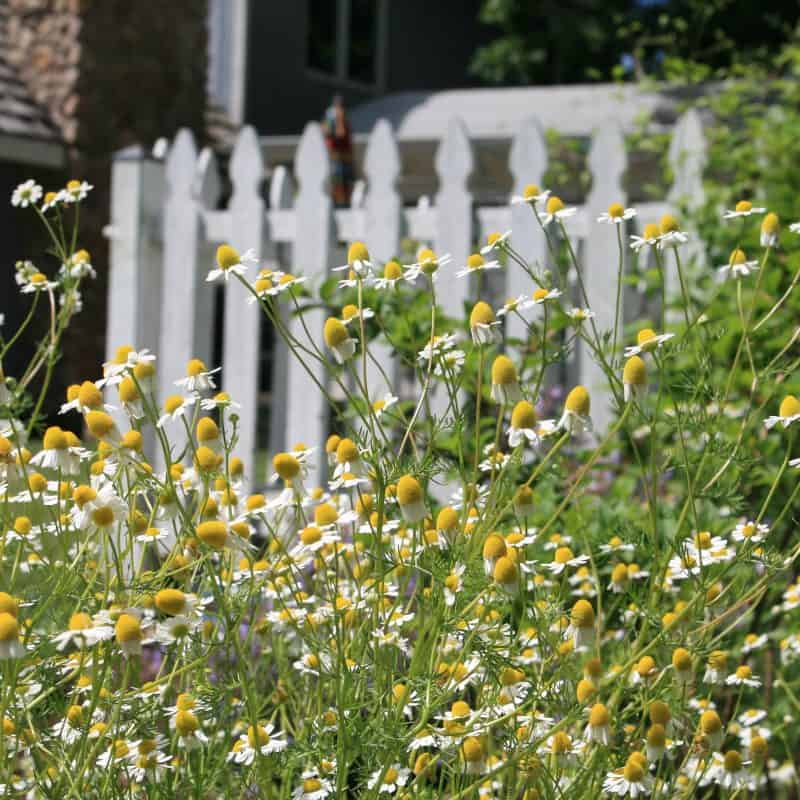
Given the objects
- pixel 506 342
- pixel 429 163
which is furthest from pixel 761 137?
pixel 429 163

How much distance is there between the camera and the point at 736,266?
5.24 feet

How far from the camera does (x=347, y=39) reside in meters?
13.3

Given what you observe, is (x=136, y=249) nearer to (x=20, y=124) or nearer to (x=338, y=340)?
(x=338, y=340)

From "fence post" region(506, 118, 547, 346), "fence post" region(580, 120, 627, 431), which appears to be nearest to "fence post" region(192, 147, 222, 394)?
"fence post" region(506, 118, 547, 346)

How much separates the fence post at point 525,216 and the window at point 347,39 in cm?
965

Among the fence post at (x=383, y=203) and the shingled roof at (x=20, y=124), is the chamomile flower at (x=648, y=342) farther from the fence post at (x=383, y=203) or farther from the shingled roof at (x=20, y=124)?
the shingled roof at (x=20, y=124)

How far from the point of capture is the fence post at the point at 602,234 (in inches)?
135

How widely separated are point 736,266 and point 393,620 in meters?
0.63

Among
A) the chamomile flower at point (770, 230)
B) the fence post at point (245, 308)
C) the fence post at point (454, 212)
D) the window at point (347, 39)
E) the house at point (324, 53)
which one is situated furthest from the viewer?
the window at point (347, 39)

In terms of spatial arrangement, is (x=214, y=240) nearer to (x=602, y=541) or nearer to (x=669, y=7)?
(x=602, y=541)

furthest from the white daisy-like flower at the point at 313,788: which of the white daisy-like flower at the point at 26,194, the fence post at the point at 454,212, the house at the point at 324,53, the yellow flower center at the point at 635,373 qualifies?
the house at the point at 324,53

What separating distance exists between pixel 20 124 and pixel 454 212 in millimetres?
5874

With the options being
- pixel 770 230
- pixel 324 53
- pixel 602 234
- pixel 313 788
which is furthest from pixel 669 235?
pixel 324 53

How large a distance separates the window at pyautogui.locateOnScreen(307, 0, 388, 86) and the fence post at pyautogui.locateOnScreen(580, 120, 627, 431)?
9.82 metres
